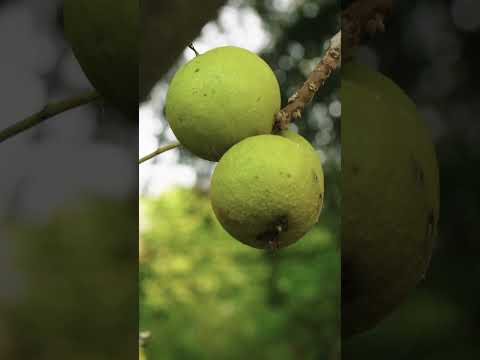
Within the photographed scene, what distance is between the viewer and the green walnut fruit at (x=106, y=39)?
0.59 metres

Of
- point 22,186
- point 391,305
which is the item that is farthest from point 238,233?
point 22,186

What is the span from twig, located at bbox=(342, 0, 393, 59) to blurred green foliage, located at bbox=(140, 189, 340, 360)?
200 mm

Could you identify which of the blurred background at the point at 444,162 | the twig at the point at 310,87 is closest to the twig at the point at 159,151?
the twig at the point at 310,87

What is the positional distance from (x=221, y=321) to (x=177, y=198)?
140 mm

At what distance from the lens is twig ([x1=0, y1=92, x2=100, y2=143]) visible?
2.07ft

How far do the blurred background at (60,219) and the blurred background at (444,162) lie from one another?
28 cm

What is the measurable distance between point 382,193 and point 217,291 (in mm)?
256

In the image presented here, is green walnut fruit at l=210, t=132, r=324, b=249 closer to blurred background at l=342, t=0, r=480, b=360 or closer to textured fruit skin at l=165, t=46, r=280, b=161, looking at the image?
textured fruit skin at l=165, t=46, r=280, b=161

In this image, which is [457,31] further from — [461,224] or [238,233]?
[238,233]

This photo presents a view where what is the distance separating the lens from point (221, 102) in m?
0.52

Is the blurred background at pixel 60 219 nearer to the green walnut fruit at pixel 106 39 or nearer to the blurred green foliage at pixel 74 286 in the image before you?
the blurred green foliage at pixel 74 286

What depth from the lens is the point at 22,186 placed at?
30.1 inches

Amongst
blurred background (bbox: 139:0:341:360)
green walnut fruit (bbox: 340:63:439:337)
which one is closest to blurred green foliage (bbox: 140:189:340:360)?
blurred background (bbox: 139:0:341:360)

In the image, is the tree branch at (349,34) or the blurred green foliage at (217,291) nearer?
the tree branch at (349,34)
